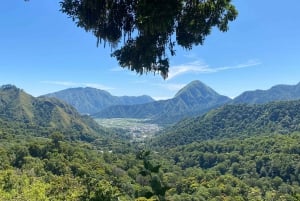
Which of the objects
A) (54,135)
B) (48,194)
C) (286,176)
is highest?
(54,135)

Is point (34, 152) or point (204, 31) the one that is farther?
point (34, 152)

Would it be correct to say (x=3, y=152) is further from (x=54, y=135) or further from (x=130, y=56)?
(x=130, y=56)

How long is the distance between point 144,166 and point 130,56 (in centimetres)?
688

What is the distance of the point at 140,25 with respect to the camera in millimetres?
10562

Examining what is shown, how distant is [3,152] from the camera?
133250 mm

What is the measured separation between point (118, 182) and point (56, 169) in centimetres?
2202

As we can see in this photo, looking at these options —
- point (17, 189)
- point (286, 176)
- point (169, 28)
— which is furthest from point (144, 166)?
point (286, 176)

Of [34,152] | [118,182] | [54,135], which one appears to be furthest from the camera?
[54,135]

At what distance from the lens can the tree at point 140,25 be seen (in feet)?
36.4

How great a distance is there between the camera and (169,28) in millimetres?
11250

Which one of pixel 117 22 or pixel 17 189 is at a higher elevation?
pixel 117 22

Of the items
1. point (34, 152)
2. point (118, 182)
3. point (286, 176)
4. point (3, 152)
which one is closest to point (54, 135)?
point (34, 152)

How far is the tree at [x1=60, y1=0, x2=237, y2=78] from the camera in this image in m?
11.1

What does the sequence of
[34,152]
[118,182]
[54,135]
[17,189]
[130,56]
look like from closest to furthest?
1. [130,56]
2. [17,189]
3. [118,182]
4. [34,152]
5. [54,135]
